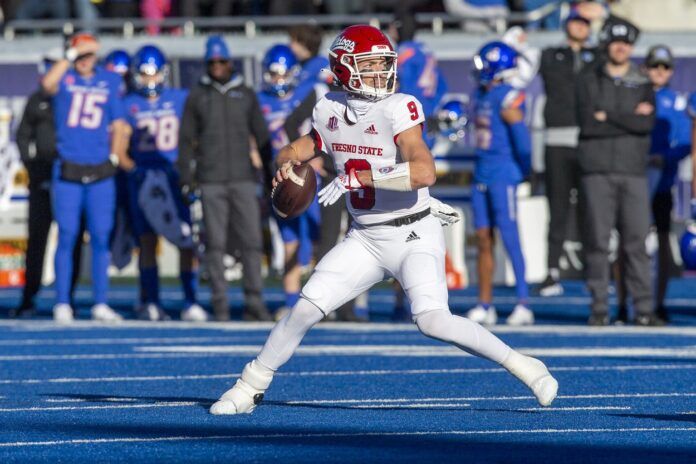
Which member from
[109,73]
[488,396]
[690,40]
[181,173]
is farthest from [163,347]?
[690,40]

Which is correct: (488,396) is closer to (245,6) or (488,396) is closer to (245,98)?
(245,98)

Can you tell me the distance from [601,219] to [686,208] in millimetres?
5662

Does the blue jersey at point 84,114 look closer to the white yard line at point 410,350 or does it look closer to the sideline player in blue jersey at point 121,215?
the sideline player in blue jersey at point 121,215

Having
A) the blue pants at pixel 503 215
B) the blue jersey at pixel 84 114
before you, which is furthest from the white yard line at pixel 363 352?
the blue jersey at pixel 84 114

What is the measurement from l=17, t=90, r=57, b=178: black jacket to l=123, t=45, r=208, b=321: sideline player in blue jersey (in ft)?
2.24

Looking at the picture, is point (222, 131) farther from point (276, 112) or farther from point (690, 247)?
point (690, 247)

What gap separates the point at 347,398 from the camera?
29.0 ft

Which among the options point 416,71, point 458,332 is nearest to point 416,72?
point 416,71

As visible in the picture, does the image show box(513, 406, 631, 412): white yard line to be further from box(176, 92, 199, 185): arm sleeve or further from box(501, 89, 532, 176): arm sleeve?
box(176, 92, 199, 185): arm sleeve

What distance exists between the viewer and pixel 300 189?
805cm

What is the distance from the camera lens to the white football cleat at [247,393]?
8008 millimetres

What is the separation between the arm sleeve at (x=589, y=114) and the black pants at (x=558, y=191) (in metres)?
3.10

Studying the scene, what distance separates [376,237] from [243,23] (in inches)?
555

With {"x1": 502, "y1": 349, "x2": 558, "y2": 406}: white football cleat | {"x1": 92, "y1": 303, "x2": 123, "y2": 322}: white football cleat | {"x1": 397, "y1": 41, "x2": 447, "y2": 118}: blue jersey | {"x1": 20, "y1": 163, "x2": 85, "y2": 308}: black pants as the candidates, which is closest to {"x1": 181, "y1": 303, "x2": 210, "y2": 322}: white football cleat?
{"x1": 92, "y1": 303, "x2": 123, "y2": 322}: white football cleat
